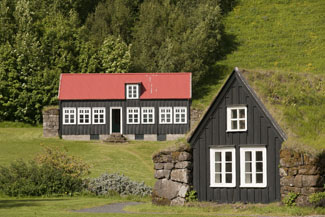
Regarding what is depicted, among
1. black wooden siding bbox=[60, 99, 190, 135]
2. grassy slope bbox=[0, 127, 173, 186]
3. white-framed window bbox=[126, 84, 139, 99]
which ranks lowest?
grassy slope bbox=[0, 127, 173, 186]

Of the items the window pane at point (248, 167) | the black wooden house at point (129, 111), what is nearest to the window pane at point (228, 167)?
the window pane at point (248, 167)

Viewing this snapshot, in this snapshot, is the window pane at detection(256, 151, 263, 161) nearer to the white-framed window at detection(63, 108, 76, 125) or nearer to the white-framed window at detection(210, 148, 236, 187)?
the white-framed window at detection(210, 148, 236, 187)

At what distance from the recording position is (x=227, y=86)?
33406 millimetres

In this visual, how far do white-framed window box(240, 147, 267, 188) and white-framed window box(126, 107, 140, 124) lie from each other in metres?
37.6

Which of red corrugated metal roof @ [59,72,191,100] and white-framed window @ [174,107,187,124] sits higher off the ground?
red corrugated metal roof @ [59,72,191,100]

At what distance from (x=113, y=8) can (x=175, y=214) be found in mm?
82671

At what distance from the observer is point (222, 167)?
3312 centimetres

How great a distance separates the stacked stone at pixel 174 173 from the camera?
109 feet

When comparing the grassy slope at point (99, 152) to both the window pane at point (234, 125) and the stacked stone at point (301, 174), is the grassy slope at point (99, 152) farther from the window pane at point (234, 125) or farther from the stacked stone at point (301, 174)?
the stacked stone at point (301, 174)

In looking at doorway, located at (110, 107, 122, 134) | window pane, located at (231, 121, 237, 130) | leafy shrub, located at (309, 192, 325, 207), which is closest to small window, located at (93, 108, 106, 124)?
doorway, located at (110, 107, 122, 134)

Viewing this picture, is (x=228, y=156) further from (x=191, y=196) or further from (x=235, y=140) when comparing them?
(x=191, y=196)

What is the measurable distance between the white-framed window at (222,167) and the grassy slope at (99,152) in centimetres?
1308

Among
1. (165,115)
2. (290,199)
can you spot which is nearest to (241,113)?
(290,199)

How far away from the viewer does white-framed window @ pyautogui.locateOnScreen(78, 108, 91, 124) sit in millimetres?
70125
